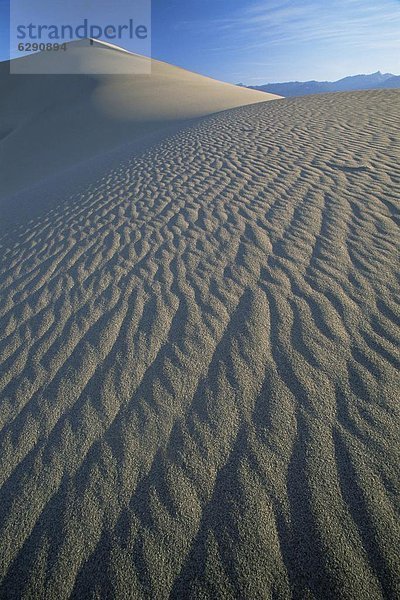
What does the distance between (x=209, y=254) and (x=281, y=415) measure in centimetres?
203

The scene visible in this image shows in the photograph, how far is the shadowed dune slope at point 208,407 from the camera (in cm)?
A: 146

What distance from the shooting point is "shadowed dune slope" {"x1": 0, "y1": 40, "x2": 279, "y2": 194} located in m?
13.1

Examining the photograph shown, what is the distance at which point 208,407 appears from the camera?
2.08 m

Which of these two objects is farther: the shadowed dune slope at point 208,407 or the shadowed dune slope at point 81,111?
the shadowed dune slope at point 81,111

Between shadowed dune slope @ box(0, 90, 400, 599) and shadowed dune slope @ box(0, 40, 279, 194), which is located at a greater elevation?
→ shadowed dune slope @ box(0, 40, 279, 194)

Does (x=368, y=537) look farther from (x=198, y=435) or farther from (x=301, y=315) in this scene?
(x=301, y=315)

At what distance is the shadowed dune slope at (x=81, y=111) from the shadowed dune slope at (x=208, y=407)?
9.11 meters

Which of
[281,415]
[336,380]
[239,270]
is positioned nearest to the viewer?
[281,415]

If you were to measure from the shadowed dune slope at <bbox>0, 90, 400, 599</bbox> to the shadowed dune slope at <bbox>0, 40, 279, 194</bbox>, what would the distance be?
29.9 ft

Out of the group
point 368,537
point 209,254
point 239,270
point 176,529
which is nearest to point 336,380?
point 368,537

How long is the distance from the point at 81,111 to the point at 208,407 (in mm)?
19850

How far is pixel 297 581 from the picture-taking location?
1.37 m

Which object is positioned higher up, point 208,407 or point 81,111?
point 81,111

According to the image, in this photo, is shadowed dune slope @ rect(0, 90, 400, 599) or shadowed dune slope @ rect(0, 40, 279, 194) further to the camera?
shadowed dune slope @ rect(0, 40, 279, 194)
